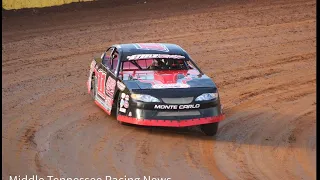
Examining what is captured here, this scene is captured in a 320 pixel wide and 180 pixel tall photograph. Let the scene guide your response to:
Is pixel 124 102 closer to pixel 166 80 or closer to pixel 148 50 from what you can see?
pixel 166 80

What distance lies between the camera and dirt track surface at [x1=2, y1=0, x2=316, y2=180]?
11305 mm

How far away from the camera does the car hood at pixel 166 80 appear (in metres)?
12.7

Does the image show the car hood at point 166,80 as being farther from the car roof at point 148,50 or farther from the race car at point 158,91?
the car roof at point 148,50

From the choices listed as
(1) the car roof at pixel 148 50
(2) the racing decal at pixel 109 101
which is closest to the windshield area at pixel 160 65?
(1) the car roof at pixel 148 50

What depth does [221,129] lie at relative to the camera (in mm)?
13297

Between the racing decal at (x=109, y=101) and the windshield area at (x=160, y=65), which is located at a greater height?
the windshield area at (x=160, y=65)

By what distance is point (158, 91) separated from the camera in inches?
492

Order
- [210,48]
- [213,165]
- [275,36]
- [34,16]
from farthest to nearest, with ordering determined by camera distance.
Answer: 1. [34,16]
2. [275,36]
3. [210,48]
4. [213,165]

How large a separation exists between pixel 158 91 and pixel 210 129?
1.01 metres

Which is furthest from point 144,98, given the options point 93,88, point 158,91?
point 93,88

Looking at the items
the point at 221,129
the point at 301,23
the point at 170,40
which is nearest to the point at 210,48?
the point at 170,40

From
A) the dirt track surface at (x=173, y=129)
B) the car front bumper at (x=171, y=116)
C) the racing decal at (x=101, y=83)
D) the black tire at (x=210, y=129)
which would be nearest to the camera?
the dirt track surface at (x=173, y=129)

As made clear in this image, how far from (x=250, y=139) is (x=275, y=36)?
31.2ft

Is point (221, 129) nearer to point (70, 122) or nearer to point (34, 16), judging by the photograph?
point (70, 122)
